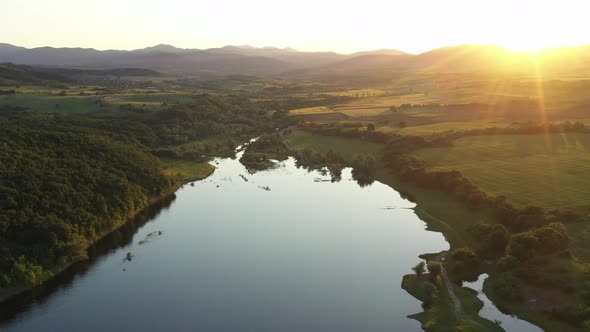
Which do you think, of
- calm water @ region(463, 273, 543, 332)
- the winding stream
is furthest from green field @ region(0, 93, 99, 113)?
calm water @ region(463, 273, 543, 332)

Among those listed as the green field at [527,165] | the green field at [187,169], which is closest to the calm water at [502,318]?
the green field at [527,165]

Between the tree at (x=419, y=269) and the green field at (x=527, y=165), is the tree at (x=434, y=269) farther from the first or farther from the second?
the green field at (x=527, y=165)

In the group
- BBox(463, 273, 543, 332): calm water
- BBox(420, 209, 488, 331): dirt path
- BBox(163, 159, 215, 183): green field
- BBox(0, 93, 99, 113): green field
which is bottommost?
BBox(463, 273, 543, 332): calm water

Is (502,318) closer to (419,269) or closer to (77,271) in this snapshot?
(419,269)

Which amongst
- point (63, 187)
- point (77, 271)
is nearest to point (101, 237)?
point (63, 187)

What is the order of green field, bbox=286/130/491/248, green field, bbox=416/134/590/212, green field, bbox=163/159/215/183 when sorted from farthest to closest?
1. green field, bbox=163/159/215/183
2. green field, bbox=416/134/590/212
3. green field, bbox=286/130/491/248

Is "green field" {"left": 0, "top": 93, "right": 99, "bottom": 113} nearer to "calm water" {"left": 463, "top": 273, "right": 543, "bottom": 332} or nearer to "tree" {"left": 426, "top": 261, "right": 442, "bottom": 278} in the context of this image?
"tree" {"left": 426, "top": 261, "right": 442, "bottom": 278}
